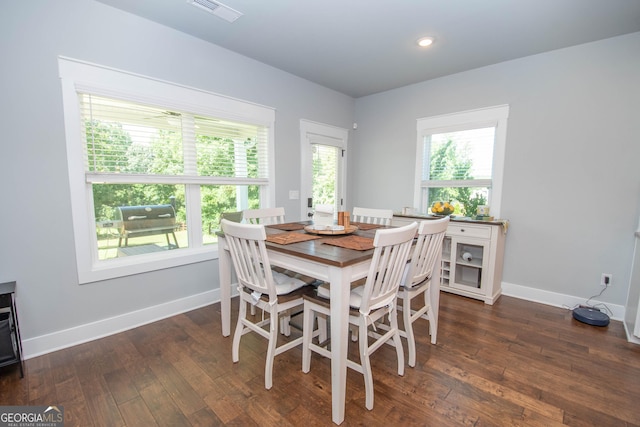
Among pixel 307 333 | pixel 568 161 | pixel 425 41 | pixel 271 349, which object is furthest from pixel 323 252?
pixel 568 161

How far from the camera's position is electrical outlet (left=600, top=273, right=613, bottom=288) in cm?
280

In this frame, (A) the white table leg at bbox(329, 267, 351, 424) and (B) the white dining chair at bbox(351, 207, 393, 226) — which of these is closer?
(A) the white table leg at bbox(329, 267, 351, 424)

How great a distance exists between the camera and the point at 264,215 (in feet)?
9.31

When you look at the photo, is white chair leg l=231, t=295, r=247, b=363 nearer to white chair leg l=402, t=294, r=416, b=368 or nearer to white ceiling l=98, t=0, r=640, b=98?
white chair leg l=402, t=294, r=416, b=368

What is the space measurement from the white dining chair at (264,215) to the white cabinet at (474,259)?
1661mm

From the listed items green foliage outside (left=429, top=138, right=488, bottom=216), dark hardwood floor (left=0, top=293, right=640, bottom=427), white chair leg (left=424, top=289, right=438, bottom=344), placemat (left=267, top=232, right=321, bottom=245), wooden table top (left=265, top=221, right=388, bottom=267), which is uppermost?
green foliage outside (left=429, top=138, right=488, bottom=216)

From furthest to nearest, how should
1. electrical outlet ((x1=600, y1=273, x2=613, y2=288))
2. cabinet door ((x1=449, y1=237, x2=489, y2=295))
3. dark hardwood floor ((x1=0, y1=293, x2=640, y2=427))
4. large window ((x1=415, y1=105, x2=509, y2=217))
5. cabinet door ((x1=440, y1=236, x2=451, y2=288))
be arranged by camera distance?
cabinet door ((x1=440, y1=236, x2=451, y2=288)) → large window ((x1=415, y1=105, x2=509, y2=217)) → cabinet door ((x1=449, y1=237, x2=489, y2=295)) → electrical outlet ((x1=600, y1=273, x2=613, y2=288)) → dark hardwood floor ((x1=0, y1=293, x2=640, y2=427))

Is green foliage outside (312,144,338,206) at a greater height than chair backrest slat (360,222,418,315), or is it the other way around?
green foliage outside (312,144,338,206)

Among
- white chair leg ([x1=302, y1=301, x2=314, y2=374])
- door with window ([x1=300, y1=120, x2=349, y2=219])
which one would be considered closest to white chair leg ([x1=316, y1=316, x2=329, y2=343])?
white chair leg ([x1=302, y1=301, x2=314, y2=374])

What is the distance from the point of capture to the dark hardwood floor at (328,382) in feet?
5.20

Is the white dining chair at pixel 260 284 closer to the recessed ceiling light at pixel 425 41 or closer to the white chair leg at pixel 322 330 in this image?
the white chair leg at pixel 322 330

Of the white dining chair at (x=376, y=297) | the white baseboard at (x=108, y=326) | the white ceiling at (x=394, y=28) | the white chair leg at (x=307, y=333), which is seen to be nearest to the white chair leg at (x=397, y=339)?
the white dining chair at (x=376, y=297)

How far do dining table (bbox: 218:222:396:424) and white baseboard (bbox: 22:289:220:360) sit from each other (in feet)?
4.60

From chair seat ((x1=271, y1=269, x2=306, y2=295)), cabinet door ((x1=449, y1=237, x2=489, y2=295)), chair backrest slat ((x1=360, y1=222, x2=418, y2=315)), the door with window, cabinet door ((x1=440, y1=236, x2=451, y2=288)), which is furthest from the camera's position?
the door with window
